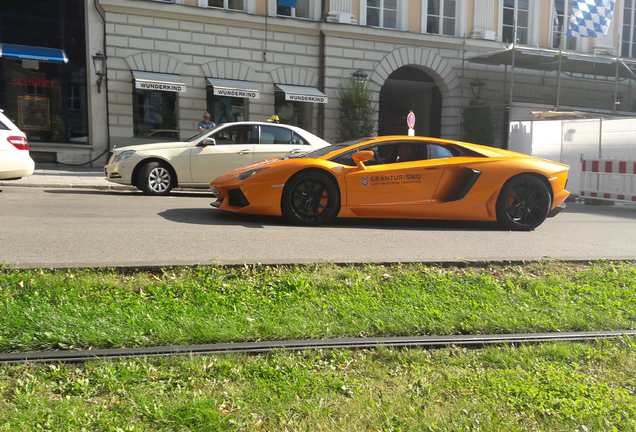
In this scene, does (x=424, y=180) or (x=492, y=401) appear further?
(x=424, y=180)

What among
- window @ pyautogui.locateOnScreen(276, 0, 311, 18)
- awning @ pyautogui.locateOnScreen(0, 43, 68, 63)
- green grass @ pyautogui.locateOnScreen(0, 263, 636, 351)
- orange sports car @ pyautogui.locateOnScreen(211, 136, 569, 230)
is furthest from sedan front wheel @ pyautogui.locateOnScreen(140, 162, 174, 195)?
window @ pyautogui.locateOnScreen(276, 0, 311, 18)

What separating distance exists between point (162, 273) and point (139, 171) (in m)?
7.35

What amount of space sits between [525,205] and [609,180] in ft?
21.3

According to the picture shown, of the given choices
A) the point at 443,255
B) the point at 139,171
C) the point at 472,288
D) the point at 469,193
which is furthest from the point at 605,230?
the point at 139,171

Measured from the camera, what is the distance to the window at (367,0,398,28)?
23297mm

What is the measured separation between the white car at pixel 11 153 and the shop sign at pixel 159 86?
9137 millimetres

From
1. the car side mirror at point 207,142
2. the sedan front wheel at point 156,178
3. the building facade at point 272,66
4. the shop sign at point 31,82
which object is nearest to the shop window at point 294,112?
the building facade at point 272,66

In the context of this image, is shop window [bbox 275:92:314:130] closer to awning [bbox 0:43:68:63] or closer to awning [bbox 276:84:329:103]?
awning [bbox 276:84:329:103]

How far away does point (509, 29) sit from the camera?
2511 cm

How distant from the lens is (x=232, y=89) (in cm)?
2028

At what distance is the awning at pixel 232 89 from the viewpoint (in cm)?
2017

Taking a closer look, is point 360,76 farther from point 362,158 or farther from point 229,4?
point 362,158

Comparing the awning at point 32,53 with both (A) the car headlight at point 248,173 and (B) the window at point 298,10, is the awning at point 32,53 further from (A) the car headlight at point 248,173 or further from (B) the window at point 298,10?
(A) the car headlight at point 248,173

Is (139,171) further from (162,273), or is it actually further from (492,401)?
(492,401)
